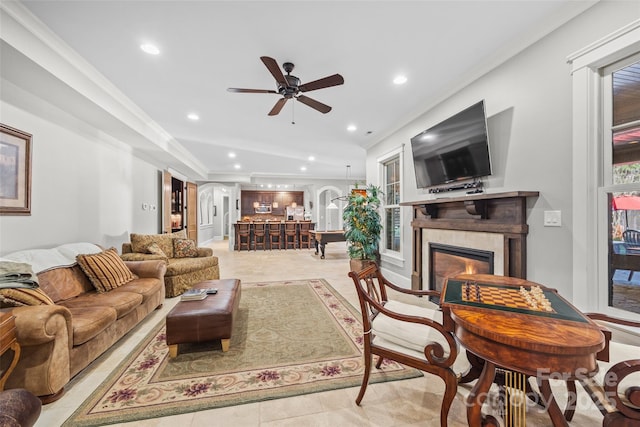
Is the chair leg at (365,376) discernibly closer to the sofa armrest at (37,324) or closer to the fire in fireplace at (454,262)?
the fire in fireplace at (454,262)

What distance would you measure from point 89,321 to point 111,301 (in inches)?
17.7

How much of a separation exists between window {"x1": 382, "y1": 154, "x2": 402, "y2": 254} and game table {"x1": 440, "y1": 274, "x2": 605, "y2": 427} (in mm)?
3133

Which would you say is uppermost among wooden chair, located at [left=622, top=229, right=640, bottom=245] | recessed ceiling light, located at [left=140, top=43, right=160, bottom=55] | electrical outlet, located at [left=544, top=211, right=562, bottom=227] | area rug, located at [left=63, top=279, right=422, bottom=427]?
recessed ceiling light, located at [left=140, top=43, right=160, bottom=55]

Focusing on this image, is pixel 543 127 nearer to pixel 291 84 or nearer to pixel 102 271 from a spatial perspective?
pixel 291 84

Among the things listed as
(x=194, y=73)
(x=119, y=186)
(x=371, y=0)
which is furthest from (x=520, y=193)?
(x=119, y=186)

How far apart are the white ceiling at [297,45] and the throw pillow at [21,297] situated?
2.08m

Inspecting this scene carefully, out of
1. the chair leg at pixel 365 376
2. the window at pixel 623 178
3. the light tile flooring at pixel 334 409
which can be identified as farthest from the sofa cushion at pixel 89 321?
the window at pixel 623 178

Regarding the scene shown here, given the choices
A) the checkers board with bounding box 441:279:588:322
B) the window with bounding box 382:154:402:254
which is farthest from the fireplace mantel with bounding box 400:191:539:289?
the window with bounding box 382:154:402:254

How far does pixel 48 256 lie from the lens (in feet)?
8.34

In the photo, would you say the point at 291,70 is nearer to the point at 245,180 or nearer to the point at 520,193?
the point at 520,193

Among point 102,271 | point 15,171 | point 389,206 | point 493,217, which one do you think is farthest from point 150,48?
point 389,206

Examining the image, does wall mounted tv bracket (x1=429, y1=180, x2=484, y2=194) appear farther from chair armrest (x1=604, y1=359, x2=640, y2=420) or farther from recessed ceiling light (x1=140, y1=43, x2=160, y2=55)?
recessed ceiling light (x1=140, y1=43, x2=160, y2=55)

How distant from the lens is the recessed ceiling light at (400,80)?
291 centimetres

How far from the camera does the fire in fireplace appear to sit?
2.66m
